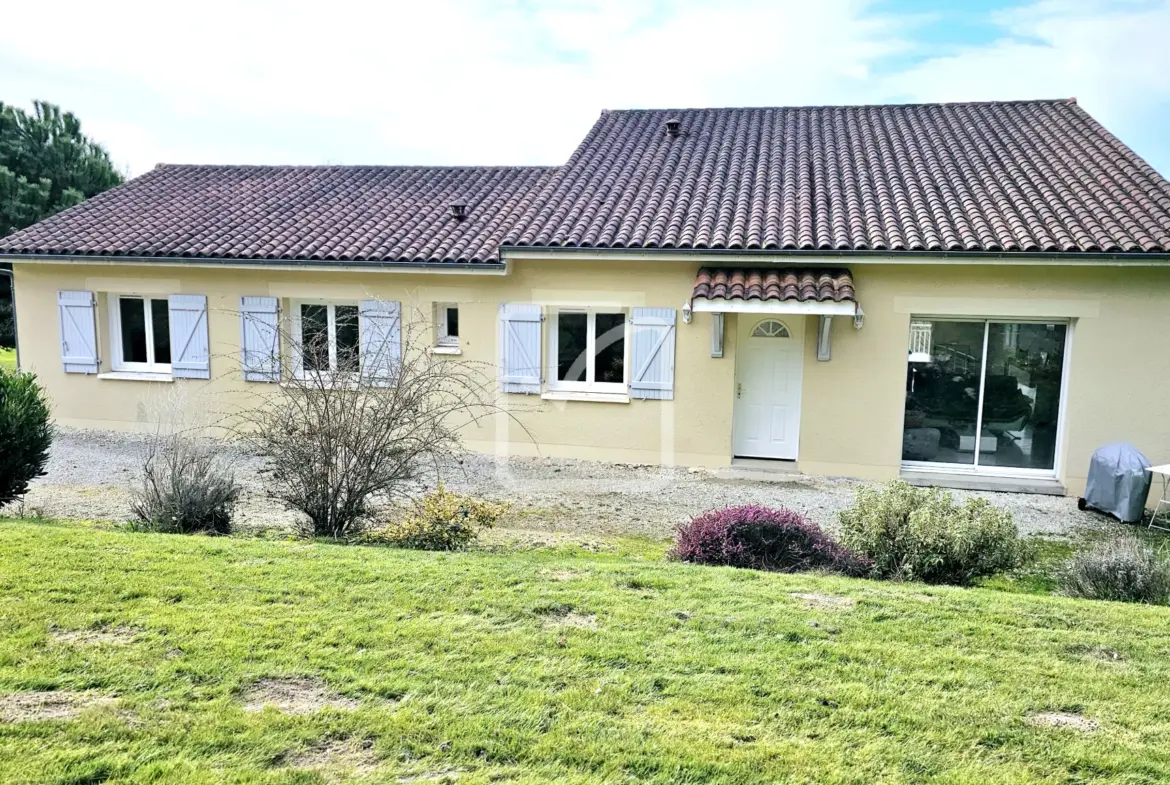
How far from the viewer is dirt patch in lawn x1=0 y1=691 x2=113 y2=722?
344cm

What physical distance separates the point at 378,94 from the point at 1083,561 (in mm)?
24818

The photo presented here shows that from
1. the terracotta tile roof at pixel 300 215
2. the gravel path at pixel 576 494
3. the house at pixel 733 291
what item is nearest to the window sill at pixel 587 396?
the house at pixel 733 291

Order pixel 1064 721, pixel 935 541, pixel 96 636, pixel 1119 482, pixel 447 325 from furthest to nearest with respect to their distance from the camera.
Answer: pixel 447 325 < pixel 1119 482 < pixel 935 541 < pixel 96 636 < pixel 1064 721

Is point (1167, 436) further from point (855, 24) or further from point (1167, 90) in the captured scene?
point (855, 24)

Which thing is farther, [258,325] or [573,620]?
[258,325]

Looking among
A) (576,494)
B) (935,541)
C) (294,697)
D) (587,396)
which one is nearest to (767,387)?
(587,396)

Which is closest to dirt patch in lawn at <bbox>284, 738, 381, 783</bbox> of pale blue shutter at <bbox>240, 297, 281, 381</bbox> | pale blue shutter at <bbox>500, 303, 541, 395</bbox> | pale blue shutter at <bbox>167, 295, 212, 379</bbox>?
pale blue shutter at <bbox>500, 303, 541, 395</bbox>

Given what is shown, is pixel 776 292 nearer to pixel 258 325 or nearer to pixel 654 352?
pixel 654 352

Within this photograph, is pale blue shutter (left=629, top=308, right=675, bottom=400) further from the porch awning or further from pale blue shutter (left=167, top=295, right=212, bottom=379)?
pale blue shutter (left=167, top=295, right=212, bottom=379)

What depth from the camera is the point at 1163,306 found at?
10633 millimetres

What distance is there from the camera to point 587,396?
12758 mm

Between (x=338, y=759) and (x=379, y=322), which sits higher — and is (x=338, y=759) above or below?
below

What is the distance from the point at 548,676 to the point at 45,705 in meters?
2.41

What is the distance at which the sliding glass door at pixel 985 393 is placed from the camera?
11.3m
